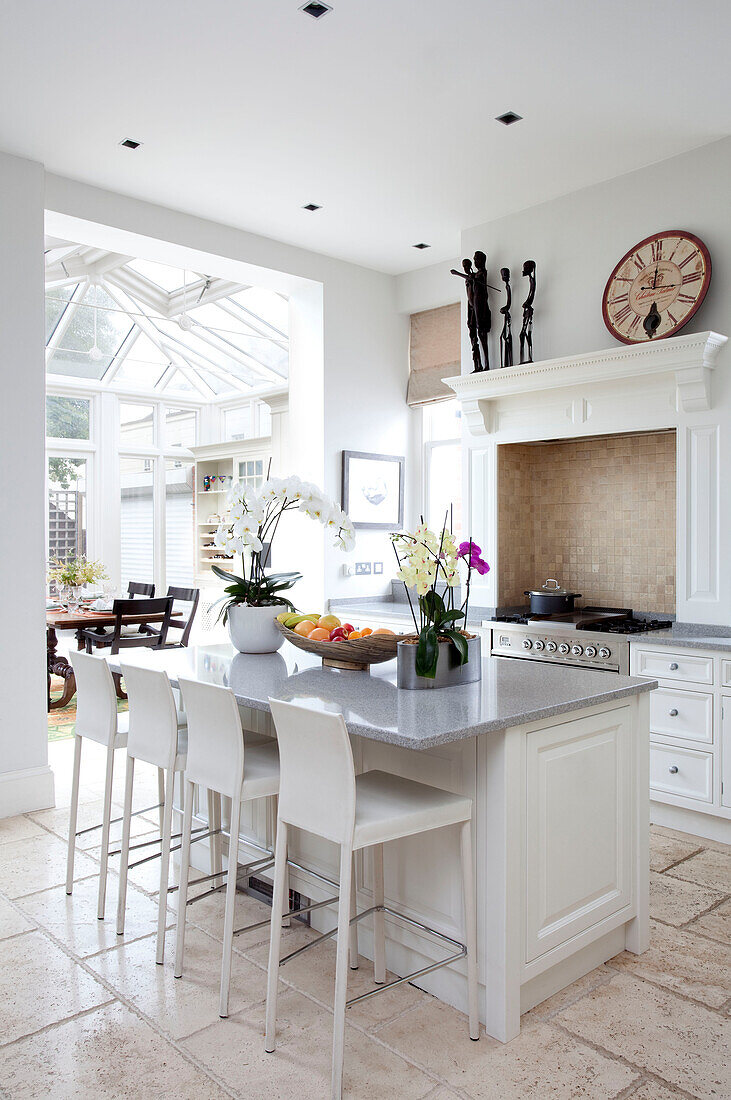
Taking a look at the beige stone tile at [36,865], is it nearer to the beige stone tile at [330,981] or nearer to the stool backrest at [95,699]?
the stool backrest at [95,699]

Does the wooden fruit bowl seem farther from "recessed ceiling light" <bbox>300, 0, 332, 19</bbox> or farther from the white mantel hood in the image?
"recessed ceiling light" <bbox>300, 0, 332, 19</bbox>

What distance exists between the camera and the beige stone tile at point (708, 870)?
317 centimetres

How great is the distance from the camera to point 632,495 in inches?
180

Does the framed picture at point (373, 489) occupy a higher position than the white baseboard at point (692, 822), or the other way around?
the framed picture at point (373, 489)

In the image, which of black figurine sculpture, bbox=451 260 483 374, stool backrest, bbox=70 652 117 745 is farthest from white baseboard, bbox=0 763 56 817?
black figurine sculpture, bbox=451 260 483 374

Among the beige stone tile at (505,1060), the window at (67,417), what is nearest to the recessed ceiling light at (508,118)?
the beige stone tile at (505,1060)

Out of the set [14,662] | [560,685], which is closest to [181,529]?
[14,662]

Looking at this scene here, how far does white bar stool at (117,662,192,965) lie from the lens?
2.54 meters

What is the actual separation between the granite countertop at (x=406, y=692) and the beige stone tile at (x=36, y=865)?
0.88m

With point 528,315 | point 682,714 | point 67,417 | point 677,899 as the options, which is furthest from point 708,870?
point 67,417

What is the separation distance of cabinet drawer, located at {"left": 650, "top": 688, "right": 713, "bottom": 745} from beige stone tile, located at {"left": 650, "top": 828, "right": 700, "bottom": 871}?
46 centimetres

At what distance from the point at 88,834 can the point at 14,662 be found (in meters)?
0.93

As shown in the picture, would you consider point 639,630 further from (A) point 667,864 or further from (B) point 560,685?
(B) point 560,685

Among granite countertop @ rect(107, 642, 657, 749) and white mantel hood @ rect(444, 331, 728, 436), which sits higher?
white mantel hood @ rect(444, 331, 728, 436)
